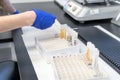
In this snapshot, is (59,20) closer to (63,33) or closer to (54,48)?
(63,33)

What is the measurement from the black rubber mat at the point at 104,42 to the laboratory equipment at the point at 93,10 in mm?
106

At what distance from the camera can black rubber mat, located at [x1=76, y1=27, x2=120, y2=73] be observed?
2.94ft

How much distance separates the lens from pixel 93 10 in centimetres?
136

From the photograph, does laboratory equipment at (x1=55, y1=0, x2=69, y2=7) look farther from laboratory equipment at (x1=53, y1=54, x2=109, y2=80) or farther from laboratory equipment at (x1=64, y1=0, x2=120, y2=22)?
laboratory equipment at (x1=53, y1=54, x2=109, y2=80)

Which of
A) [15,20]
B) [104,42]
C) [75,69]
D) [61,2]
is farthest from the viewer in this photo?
[61,2]

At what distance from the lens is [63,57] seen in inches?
34.8

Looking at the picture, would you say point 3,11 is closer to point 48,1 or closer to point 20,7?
point 20,7

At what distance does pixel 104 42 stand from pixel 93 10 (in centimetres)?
36

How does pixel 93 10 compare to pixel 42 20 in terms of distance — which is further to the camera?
pixel 93 10

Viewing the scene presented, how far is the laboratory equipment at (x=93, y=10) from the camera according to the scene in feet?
4.43

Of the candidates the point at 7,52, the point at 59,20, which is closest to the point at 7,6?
the point at 59,20

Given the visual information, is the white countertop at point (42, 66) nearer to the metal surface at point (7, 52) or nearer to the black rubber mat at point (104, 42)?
the black rubber mat at point (104, 42)

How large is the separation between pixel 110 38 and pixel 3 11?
2.88 feet

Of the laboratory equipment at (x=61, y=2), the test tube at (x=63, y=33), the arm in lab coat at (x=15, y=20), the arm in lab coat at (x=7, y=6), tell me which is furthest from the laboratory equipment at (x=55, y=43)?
the laboratory equipment at (x=61, y=2)
